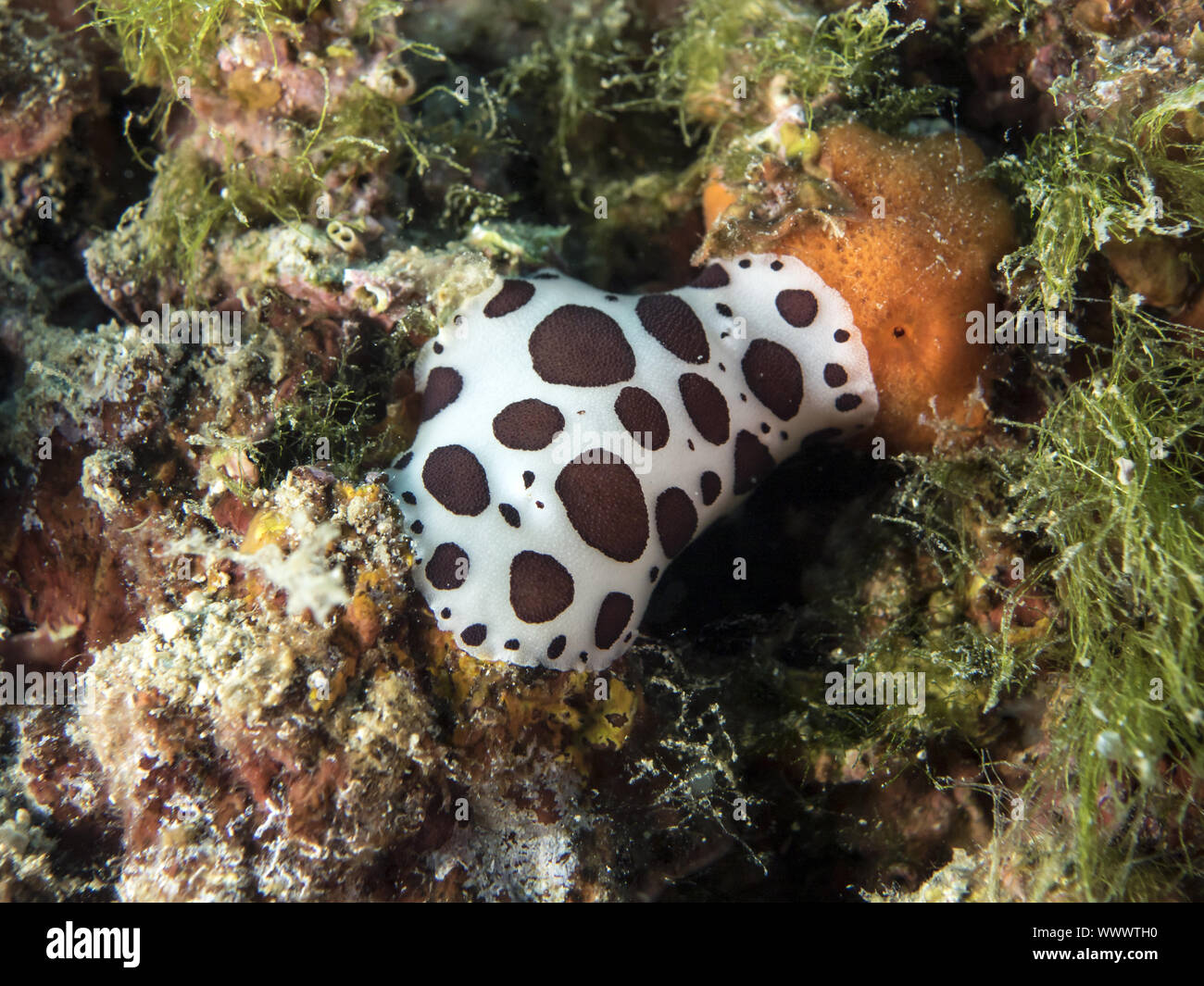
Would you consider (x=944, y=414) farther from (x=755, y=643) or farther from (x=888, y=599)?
(x=755, y=643)

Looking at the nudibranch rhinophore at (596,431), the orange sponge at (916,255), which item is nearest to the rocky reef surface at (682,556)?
the orange sponge at (916,255)

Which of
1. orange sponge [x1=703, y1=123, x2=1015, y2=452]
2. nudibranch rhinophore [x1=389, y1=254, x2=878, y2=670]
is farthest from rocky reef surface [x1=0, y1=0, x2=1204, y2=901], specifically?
nudibranch rhinophore [x1=389, y1=254, x2=878, y2=670]

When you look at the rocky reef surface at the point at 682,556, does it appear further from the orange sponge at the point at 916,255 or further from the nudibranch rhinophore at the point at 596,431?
the nudibranch rhinophore at the point at 596,431

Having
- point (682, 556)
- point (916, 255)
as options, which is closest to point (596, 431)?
point (682, 556)

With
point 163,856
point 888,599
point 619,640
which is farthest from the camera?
point 888,599

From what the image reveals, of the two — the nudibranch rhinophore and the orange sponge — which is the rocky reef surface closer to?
the orange sponge

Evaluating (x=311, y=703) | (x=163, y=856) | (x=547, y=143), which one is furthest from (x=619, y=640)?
(x=547, y=143)
